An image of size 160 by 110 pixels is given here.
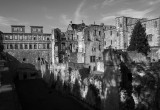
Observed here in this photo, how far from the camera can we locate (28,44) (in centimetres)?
4359

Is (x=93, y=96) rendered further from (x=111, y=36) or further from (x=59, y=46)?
(x=111, y=36)

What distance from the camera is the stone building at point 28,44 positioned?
41.7m

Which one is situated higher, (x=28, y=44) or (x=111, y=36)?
(x=111, y=36)

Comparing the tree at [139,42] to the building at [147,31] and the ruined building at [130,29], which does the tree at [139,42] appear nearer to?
the building at [147,31]

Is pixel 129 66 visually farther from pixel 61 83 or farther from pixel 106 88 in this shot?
pixel 61 83

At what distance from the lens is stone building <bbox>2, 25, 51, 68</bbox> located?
41.7 metres

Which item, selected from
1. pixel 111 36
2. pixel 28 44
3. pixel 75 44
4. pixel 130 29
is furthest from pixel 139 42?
pixel 28 44

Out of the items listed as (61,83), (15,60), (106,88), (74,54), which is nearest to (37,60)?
(15,60)

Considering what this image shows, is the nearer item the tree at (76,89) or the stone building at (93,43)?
the tree at (76,89)

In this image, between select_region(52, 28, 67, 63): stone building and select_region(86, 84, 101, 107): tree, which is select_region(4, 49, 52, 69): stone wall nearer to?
select_region(52, 28, 67, 63): stone building

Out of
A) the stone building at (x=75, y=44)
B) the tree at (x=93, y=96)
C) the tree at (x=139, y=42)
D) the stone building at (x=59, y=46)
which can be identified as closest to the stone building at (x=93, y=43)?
the stone building at (x=75, y=44)

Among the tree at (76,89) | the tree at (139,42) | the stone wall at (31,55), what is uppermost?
the tree at (139,42)

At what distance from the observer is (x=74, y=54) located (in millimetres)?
37656

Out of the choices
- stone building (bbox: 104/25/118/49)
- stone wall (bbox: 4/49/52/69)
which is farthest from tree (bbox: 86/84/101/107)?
stone wall (bbox: 4/49/52/69)
